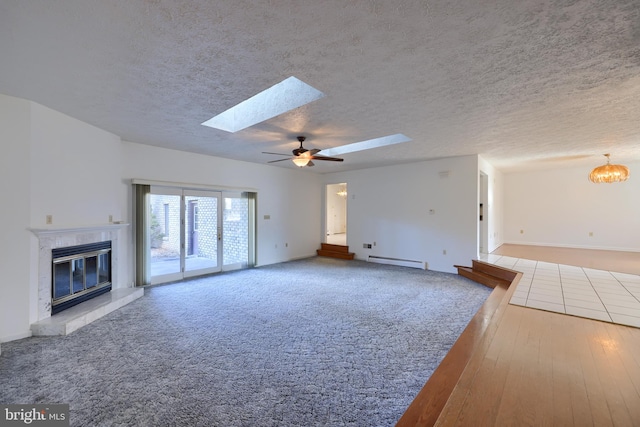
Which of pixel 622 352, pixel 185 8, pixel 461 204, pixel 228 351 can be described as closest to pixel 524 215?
pixel 461 204

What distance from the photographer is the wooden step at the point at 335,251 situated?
8.28 metres

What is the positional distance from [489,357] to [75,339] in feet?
14.6

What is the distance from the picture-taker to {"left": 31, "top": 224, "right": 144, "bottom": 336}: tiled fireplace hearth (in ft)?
10.7

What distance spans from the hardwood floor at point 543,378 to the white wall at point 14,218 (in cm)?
436

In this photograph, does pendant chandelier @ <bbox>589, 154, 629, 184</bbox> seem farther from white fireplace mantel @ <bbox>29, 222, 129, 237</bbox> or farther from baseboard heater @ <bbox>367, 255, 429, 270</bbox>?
white fireplace mantel @ <bbox>29, 222, 129, 237</bbox>

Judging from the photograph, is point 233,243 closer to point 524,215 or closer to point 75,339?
point 75,339

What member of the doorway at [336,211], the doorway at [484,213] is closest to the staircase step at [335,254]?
the doorway at [484,213]

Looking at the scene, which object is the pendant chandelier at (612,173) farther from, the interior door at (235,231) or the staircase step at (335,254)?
the interior door at (235,231)

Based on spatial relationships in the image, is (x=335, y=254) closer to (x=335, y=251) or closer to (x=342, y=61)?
(x=335, y=251)

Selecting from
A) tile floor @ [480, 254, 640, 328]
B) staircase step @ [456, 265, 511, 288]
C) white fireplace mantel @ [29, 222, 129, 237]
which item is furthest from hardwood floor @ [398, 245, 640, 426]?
white fireplace mantel @ [29, 222, 129, 237]

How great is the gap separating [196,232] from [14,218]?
3113 mm

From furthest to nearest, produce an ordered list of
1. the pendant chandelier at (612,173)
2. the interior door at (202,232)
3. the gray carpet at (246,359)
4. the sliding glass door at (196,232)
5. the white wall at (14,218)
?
the interior door at (202,232) < the pendant chandelier at (612,173) < the sliding glass door at (196,232) < the white wall at (14,218) < the gray carpet at (246,359)

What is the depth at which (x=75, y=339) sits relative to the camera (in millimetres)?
3123

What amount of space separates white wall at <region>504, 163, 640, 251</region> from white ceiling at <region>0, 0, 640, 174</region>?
5115mm
